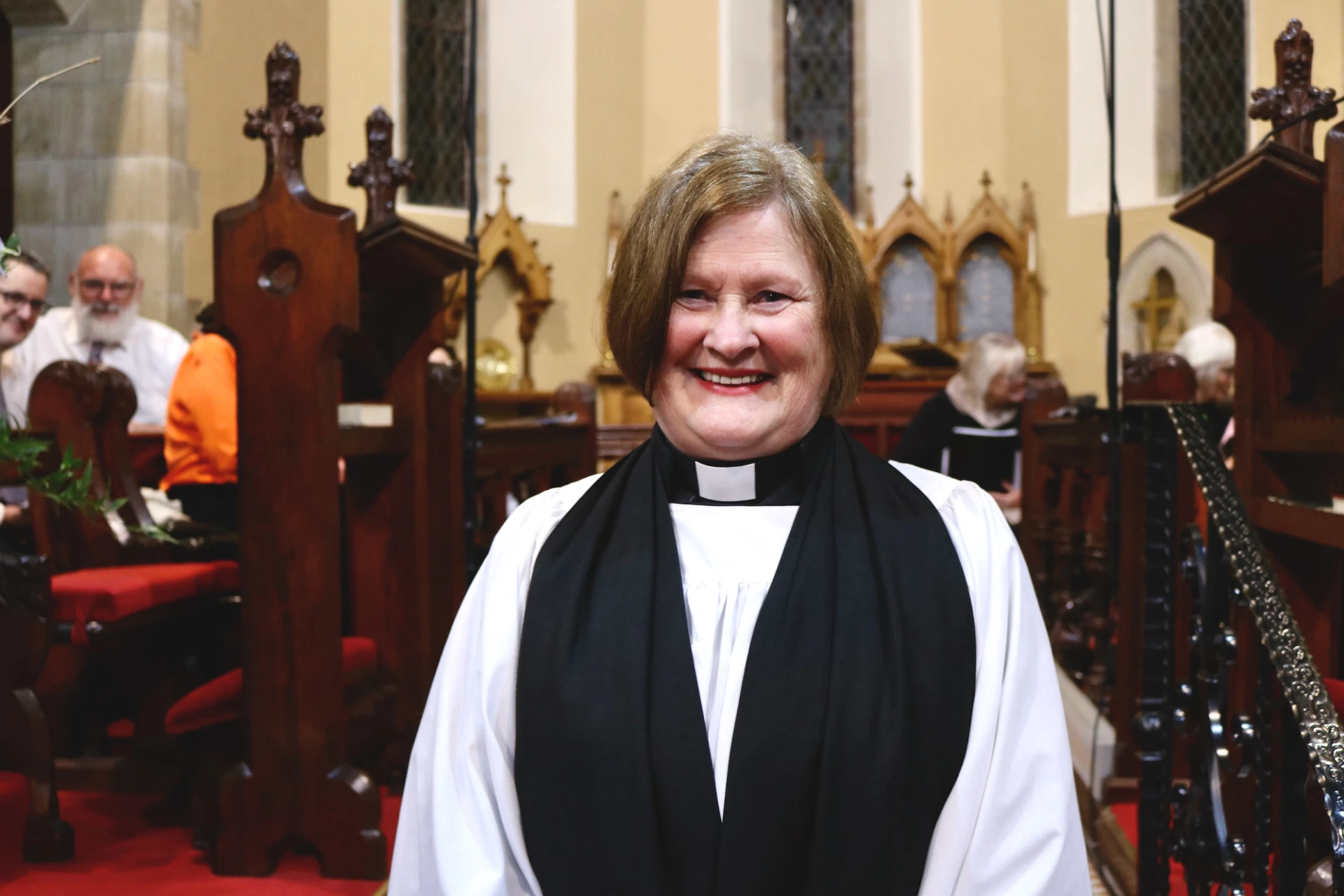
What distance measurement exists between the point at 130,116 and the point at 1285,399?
683 centimetres

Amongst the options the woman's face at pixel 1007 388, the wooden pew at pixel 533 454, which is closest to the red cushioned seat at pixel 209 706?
the wooden pew at pixel 533 454

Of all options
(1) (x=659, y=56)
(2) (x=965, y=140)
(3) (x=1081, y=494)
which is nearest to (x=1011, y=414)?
(3) (x=1081, y=494)

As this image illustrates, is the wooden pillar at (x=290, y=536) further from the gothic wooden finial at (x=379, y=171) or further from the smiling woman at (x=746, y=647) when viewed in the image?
the smiling woman at (x=746, y=647)

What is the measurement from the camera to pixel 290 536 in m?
2.97

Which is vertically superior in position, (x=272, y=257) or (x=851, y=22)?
(x=851, y=22)

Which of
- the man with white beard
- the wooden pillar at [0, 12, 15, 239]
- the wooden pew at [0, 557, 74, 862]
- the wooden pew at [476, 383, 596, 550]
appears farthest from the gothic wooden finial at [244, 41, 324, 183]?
the wooden pillar at [0, 12, 15, 239]

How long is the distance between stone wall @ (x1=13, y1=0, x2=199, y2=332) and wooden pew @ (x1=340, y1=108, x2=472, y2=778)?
14.3 feet

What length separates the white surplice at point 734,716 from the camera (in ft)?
4.68

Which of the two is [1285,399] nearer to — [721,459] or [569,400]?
[721,459]

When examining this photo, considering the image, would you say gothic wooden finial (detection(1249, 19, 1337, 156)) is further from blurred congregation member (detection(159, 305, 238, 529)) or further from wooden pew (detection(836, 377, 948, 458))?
wooden pew (detection(836, 377, 948, 458))

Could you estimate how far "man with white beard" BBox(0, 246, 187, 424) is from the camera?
559 centimetres

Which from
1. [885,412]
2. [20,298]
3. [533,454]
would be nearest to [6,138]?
[20,298]

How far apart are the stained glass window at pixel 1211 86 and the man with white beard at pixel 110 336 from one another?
878 cm

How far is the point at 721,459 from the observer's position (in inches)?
63.7
